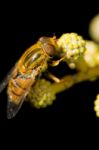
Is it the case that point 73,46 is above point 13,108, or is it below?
above

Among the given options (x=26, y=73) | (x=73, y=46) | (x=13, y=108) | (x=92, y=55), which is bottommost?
(x=13, y=108)

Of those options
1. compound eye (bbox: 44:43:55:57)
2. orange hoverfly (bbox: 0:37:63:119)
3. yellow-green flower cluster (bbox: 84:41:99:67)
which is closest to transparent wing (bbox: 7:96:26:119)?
orange hoverfly (bbox: 0:37:63:119)

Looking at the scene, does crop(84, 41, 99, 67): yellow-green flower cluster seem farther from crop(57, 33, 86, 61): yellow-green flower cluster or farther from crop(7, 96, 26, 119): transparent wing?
crop(7, 96, 26, 119): transparent wing

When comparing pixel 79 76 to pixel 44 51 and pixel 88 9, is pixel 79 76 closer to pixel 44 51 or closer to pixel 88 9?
pixel 44 51

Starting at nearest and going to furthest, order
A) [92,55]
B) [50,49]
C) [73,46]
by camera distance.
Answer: [73,46] < [50,49] < [92,55]

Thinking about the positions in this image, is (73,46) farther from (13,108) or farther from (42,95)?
(13,108)

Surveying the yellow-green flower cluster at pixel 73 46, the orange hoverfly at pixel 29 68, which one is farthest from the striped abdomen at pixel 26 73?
the yellow-green flower cluster at pixel 73 46

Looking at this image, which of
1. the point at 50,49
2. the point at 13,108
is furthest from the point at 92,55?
the point at 13,108

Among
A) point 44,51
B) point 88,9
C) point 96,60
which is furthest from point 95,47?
point 88,9
